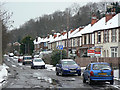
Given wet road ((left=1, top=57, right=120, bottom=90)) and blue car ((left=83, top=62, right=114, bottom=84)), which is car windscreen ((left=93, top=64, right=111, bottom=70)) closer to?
blue car ((left=83, top=62, right=114, bottom=84))

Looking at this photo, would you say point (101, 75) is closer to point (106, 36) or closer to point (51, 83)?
point (51, 83)

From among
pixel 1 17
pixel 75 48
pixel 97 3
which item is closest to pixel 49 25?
pixel 97 3

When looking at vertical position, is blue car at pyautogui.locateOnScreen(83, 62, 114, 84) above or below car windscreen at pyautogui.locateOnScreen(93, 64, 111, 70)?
below

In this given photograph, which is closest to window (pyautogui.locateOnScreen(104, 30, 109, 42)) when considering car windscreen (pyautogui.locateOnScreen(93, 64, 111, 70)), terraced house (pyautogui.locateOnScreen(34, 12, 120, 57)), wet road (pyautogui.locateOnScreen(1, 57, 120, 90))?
terraced house (pyautogui.locateOnScreen(34, 12, 120, 57))

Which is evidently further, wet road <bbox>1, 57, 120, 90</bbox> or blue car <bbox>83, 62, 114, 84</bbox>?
blue car <bbox>83, 62, 114, 84</bbox>

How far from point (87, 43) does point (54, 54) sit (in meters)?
12.7

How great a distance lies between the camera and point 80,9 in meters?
106

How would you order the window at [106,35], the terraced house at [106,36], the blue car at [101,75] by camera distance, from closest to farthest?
the blue car at [101,75], the terraced house at [106,36], the window at [106,35]

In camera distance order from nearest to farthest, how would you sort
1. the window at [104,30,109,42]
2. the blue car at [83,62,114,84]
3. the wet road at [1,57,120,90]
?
the wet road at [1,57,120,90], the blue car at [83,62,114,84], the window at [104,30,109,42]

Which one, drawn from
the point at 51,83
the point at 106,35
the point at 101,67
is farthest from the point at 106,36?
the point at 51,83

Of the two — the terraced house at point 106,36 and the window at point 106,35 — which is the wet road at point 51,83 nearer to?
the terraced house at point 106,36

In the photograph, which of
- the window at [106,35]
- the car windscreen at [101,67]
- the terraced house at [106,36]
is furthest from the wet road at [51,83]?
the window at [106,35]

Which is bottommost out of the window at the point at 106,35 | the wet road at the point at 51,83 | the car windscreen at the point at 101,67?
the wet road at the point at 51,83

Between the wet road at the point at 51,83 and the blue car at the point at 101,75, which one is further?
the blue car at the point at 101,75
